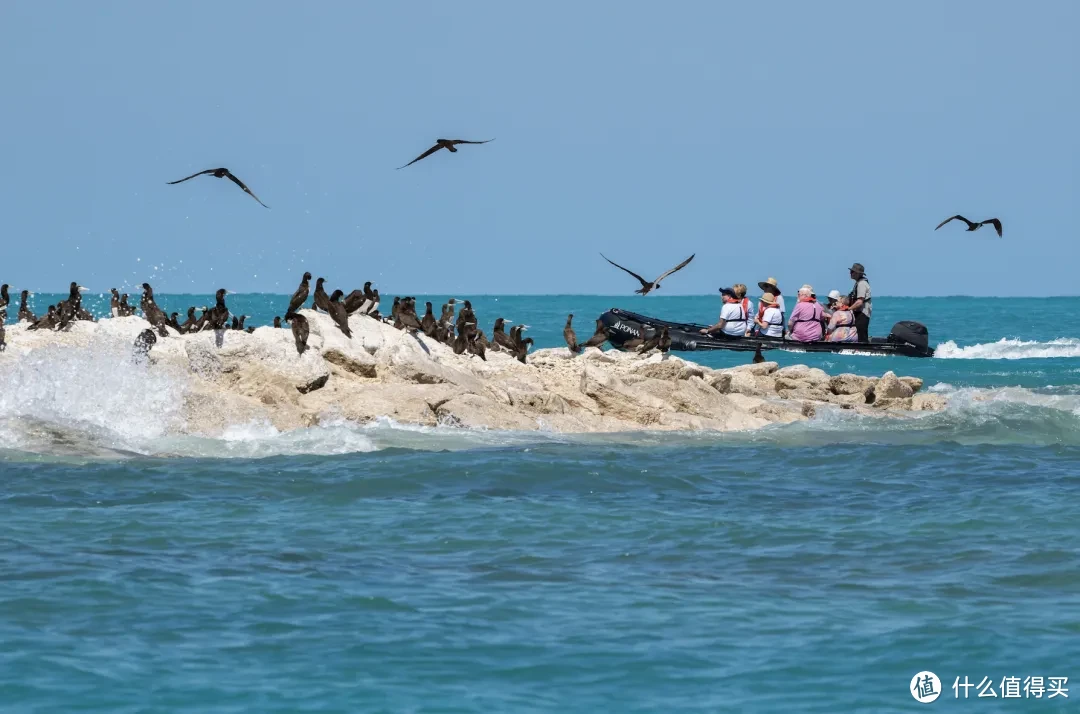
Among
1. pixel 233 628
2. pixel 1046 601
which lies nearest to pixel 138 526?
pixel 233 628

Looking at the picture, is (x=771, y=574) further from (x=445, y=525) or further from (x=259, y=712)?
(x=259, y=712)

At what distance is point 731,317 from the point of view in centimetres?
2617

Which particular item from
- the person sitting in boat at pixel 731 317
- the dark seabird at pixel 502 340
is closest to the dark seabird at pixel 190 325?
the dark seabird at pixel 502 340

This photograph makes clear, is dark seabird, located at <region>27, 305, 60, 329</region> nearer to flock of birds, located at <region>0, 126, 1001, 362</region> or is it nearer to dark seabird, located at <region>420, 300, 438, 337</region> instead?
flock of birds, located at <region>0, 126, 1001, 362</region>

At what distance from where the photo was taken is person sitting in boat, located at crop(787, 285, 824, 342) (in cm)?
2631

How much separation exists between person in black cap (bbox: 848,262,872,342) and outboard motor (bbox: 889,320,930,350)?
12.9ft

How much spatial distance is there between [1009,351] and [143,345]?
28132 millimetres

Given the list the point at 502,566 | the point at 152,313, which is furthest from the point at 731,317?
the point at 502,566

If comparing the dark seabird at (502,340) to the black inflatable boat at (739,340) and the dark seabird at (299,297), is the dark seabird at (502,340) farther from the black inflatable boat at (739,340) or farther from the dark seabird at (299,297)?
the black inflatable boat at (739,340)

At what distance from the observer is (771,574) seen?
9234 millimetres

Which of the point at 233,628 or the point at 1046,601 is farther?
the point at 1046,601

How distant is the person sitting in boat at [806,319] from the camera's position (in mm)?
26312

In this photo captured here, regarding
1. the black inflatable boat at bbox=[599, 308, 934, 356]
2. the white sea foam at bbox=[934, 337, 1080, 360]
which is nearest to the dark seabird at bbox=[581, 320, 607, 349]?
the black inflatable boat at bbox=[599, 308, 934, 356]

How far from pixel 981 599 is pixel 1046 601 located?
1.21 feet
